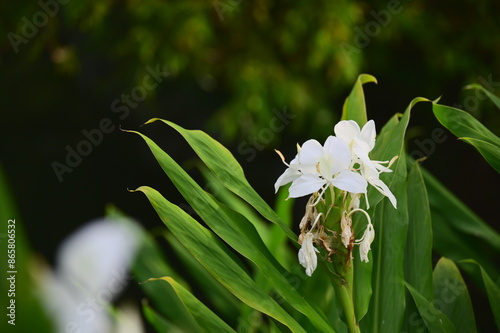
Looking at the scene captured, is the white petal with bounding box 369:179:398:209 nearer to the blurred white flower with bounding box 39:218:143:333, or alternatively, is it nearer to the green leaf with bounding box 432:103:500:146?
the green leaf with bounding box 432:103:500:146

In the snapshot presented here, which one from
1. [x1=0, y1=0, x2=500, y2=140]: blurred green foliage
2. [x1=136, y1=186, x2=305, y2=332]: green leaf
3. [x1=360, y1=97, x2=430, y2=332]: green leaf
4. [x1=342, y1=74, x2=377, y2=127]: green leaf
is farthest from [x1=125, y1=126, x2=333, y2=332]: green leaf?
[x1=0, y1=0, x2=500, y2=140]: blurred green foliage

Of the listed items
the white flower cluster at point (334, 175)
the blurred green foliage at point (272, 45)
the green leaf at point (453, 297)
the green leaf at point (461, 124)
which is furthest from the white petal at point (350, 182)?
the blurred green foliage at point (272, 45)

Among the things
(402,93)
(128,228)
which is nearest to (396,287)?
(128,228)

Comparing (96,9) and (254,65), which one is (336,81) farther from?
(96,9)

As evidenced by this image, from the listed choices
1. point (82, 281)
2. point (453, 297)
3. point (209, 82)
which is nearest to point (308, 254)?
point (82, 281)

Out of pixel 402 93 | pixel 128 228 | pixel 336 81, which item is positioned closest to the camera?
pixel 128 228
